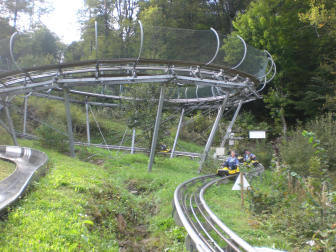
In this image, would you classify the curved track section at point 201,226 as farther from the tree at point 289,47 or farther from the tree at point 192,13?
the tree at point 289,47

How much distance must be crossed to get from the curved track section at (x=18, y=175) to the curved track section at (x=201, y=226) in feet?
13.4

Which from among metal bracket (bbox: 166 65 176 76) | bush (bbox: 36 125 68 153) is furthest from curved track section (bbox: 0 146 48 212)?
metal bracket (bbox: 166 65 176 76)

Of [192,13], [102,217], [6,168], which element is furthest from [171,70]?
[192,13]

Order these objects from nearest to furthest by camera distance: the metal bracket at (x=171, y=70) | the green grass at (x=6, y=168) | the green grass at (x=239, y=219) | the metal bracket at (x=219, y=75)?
the green grass at (x=239, y=219), the green grass at (x=6, y=168), the metal bracket at (x=171, y=70), the metal bracket at (x=219, y=75)

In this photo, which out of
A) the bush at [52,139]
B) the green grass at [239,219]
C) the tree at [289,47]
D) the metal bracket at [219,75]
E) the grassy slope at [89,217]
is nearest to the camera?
the grassy slope at [89,217]

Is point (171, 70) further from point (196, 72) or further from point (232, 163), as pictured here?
point (232, 163)

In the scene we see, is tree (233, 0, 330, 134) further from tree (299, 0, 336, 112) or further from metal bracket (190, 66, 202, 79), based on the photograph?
metal bracket (190, 66, 202, 79)

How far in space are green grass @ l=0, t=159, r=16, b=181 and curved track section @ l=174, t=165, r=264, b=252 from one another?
6.31 metres

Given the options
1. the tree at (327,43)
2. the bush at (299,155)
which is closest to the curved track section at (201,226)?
the bush at (299,155)

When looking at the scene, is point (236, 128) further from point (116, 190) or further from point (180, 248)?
point (180, 248)

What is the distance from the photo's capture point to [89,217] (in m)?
7.79

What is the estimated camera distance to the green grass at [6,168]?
1129 cm

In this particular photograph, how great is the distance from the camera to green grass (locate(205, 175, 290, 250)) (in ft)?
21.5

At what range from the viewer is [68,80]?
15.6 m
